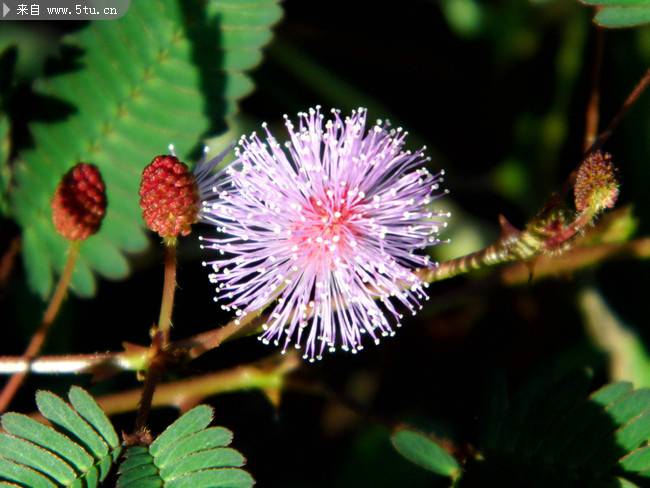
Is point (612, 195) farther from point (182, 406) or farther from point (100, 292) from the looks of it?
point (100, 292)

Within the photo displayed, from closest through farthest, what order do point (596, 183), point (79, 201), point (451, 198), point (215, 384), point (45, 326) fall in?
1. point (596, 183)
2. point (79, 201)
3. point (45, 326)
4. point (215, 384)
5. point (451, 198)

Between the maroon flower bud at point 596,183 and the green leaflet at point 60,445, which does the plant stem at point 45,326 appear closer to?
the green leaflet at point 60,445

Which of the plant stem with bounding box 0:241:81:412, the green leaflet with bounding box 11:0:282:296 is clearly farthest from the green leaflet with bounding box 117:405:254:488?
the green leaflet with bounding box 11:0:282:296

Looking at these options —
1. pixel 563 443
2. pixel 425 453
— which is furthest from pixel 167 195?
pixel 563 443

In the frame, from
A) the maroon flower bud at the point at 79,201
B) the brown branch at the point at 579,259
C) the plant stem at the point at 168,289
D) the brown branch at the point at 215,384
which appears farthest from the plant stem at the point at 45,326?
the brown branch at the point at 579,259

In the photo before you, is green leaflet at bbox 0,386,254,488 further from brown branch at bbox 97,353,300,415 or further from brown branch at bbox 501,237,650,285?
brown branch at bbox 501,237,650,285

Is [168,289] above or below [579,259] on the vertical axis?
below

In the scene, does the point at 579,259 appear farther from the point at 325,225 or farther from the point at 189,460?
the point at 189,460

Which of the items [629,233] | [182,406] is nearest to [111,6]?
[182,406]
